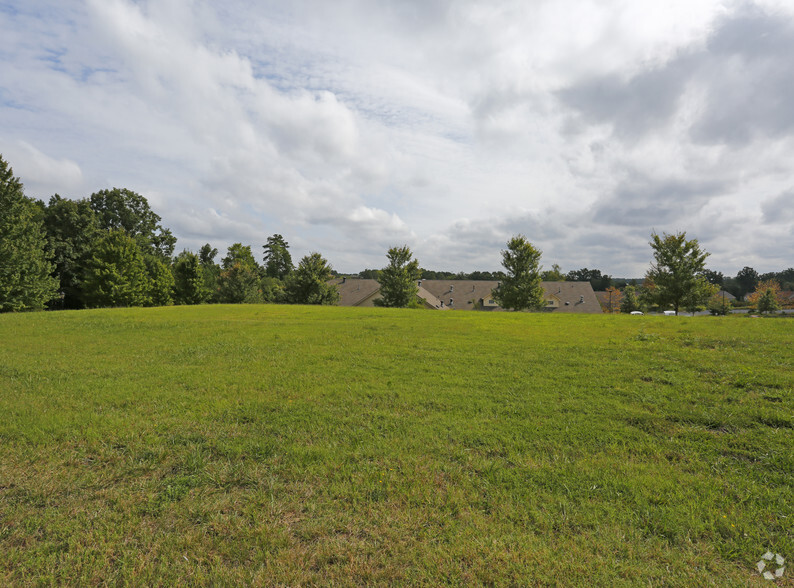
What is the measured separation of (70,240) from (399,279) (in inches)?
1474

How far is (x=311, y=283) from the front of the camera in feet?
121

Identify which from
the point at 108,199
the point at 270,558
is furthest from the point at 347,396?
the point at 108,199

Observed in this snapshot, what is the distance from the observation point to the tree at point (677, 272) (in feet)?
83.1

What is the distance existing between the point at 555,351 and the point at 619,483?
258 inches

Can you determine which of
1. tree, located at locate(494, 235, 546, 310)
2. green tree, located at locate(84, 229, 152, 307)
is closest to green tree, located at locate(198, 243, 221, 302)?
green tree, located at locate(84, 229, 152, 307)

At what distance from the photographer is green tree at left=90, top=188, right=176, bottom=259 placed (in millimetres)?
50031

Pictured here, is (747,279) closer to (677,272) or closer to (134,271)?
(677,272)

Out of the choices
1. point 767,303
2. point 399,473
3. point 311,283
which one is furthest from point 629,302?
point 399,473

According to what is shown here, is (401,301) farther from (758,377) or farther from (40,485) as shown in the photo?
(40,485)

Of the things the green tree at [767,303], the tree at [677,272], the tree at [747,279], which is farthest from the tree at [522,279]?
the tree at [747,279]

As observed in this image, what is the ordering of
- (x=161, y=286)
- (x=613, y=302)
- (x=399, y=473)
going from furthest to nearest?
(x=613, y=302) → (x=161, y=286) → (x=399, y=473)

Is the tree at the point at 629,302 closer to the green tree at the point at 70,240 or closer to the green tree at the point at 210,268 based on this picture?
the green tree at the point at 210,268

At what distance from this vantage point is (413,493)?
3.51 meters

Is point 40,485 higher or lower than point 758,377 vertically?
lower
